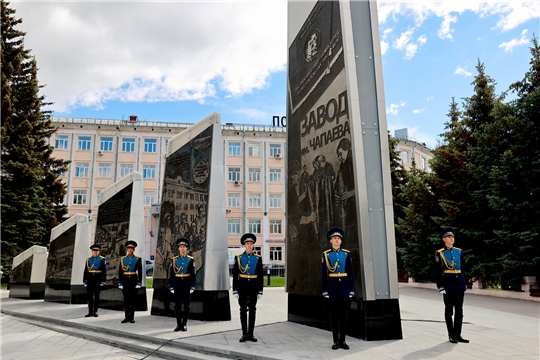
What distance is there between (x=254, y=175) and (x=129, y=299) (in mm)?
28076

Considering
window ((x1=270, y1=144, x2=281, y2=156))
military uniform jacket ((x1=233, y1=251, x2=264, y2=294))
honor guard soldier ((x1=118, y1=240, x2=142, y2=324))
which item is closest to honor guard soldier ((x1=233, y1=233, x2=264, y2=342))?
military uniform jacket ((x1=233, y1=251, x2=264, y2=294))

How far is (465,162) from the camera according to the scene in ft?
50.2

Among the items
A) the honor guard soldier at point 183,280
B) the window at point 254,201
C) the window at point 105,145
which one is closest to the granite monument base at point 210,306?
the honor guard soldier at point 183,280

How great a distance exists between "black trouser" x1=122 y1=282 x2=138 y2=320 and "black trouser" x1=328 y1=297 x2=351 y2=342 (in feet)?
14.4

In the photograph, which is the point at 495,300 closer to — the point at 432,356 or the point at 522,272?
the point at 522,272

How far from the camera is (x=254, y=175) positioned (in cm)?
3656

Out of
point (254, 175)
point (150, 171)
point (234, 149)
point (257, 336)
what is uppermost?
point (234, 149)

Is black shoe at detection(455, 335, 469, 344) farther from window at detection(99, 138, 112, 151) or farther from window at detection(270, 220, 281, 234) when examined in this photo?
window at detection(99, 138, 112, 151)

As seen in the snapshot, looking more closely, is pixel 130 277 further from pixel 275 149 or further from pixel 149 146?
pixel 275 149

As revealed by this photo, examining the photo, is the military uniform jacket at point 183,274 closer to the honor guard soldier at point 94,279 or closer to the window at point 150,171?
the honor guard soldier at point 94,279

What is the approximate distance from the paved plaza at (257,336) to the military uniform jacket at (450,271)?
0.75 metres

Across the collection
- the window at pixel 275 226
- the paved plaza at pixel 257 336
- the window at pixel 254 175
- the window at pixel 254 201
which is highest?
the window at pixel 254 175

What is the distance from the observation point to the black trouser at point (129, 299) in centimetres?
852

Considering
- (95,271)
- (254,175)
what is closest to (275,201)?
(254,175)
